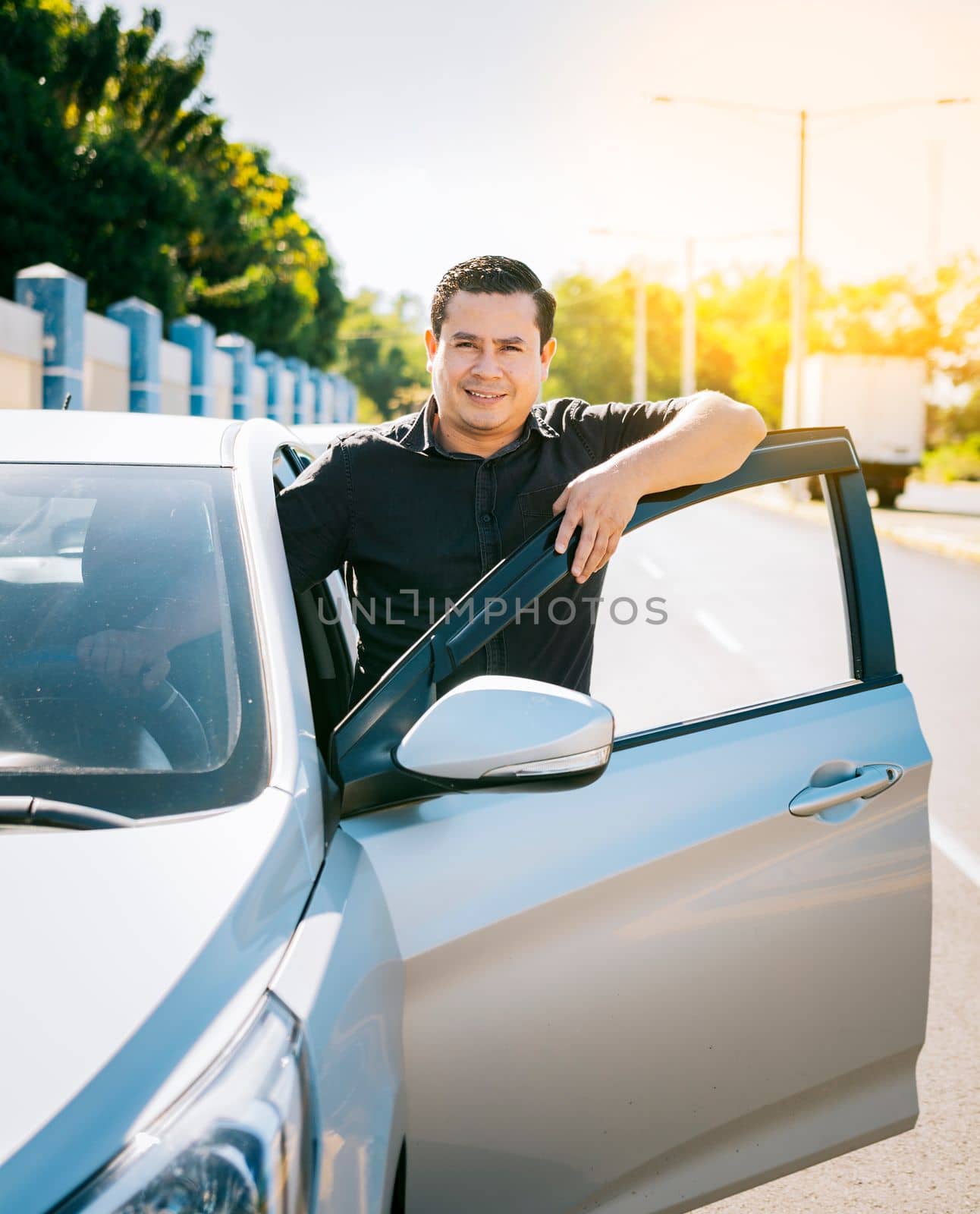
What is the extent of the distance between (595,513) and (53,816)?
3.18 feet

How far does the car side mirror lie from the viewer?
170 centimetres

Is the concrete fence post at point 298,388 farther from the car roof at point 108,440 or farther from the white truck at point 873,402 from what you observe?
the car roof at point 108,440

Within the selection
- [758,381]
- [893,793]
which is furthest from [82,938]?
[758,381]

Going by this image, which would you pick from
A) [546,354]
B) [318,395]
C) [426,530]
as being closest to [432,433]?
[426,530]

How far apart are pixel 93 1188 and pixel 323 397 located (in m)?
41.3

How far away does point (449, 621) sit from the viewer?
200 centimetres

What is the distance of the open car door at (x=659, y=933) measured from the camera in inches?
71.3

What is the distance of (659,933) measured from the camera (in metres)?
1.98

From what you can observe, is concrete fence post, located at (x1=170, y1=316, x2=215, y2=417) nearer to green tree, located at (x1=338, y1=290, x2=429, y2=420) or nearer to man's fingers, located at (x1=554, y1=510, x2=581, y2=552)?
man's fingers, located at (x1=554, y1=510, x2=581, y2=552)

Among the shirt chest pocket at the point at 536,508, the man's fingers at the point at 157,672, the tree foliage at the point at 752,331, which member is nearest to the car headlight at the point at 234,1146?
the man's fingers at the point at 157,672

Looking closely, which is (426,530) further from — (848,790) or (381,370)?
(381,370)

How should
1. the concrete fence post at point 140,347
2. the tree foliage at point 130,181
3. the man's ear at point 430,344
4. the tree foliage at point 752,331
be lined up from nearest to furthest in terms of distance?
1. the man's ear at point 430,344
2. the concrete fence post at point 140,347
3. the tree foliage at point 130,181
4. the tree foliage at point 752,331

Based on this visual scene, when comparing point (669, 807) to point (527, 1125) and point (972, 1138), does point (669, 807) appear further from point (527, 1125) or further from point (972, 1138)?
point (972, 1138)

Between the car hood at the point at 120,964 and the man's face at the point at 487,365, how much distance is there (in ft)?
3.89
